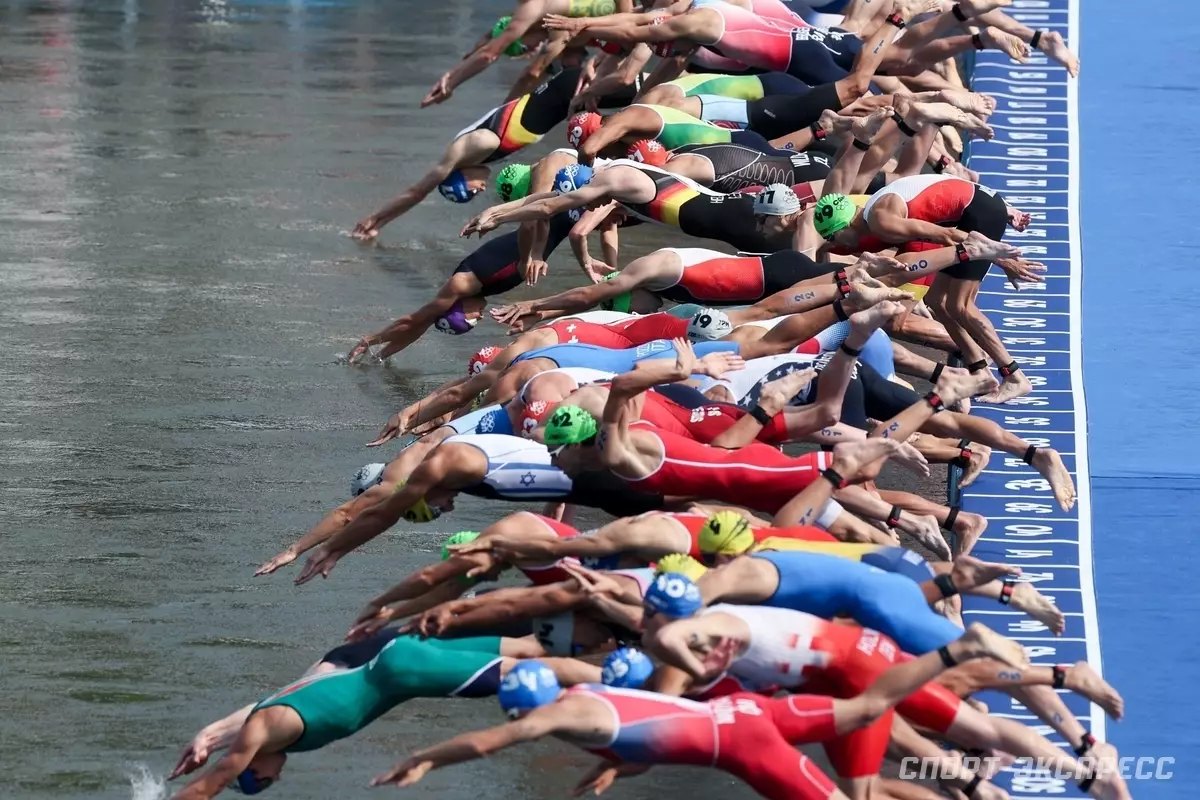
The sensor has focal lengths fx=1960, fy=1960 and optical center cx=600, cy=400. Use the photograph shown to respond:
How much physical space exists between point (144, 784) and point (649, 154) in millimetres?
5422

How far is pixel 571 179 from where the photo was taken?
11.2 metres

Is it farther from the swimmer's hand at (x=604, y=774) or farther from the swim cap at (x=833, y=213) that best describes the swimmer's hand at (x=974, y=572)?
the swim cap at (x=833, y=213)

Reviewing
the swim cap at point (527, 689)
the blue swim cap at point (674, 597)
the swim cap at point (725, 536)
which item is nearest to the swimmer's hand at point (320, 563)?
the swim cap at point (725, 536)

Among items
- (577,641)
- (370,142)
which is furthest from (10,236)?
(577,641)

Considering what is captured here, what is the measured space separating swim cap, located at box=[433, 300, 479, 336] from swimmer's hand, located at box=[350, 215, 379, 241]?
2.68 metres

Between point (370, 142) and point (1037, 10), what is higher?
point (1037, 10)

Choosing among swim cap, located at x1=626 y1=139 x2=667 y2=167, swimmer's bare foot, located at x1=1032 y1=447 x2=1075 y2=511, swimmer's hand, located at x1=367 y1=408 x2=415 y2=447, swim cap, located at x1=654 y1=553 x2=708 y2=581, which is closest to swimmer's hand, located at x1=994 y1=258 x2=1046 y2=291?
swimmer's bare foot, located at x1=1032 y1=447 x2=1075 y2=511

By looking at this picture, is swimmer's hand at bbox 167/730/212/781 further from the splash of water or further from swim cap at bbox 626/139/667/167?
swim cap at bbox 626/139/667/167

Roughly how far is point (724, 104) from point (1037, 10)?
15.6 ft

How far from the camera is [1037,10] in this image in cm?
1659

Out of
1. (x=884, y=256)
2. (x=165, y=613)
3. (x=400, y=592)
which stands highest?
(x=884, y=256)

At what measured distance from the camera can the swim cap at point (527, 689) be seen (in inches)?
270

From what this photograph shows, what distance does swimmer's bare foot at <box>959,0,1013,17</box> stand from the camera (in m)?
12.0

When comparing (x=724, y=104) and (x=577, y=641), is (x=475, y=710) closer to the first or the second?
(x=577, y=641)
